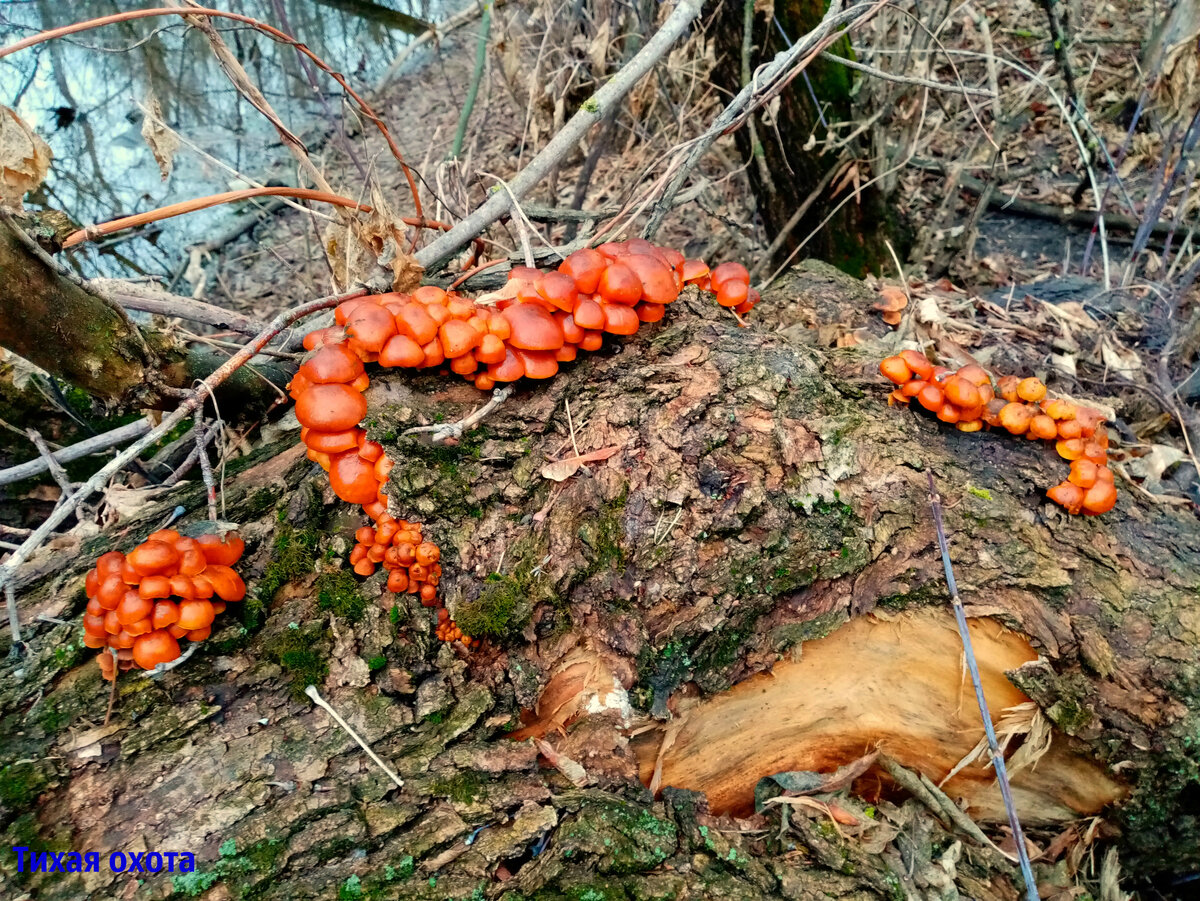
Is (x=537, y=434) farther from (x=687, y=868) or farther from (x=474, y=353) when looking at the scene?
(x=687, y=868)

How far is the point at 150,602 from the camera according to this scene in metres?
2.11

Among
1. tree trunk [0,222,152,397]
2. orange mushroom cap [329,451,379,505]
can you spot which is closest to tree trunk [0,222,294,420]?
tree trunk [0,222,152,397]

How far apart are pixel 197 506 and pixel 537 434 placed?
4.24 feet

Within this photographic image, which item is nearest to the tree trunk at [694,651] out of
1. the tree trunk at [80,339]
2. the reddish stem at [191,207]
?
the tree trunk at [80,339]

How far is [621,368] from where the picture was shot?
2.58 meters

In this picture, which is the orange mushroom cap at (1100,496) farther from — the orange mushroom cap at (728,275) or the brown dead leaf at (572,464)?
the brown dead leaf at (572,464)

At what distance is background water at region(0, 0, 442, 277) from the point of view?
695 cm

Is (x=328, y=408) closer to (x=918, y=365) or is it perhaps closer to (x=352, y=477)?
(x=352, y=477)

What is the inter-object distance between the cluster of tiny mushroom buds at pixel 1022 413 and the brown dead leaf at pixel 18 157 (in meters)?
2.76

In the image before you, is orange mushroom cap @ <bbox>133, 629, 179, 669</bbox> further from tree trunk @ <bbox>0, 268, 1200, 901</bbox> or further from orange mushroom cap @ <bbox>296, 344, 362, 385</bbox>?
orange mushroom cap @ <bbox>296, 344, 362, 385</bbox>

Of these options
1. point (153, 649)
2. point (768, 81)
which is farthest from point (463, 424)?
point (768, 81)

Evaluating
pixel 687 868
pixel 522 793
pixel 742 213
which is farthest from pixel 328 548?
pixel 742 213

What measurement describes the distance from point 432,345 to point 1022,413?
82.5 inches

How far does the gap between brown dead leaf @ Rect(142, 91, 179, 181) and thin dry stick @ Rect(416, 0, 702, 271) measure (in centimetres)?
91
